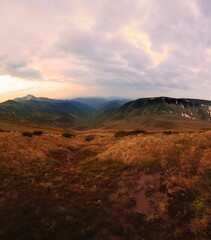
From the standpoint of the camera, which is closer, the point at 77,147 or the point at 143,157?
the point at 143,157

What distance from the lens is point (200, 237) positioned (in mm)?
14953

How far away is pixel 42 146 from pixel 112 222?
2212 centimetres

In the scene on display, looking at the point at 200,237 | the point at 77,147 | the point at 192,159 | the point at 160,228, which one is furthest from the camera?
the point at 77,147

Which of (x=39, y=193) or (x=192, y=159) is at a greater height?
(x=192, y=159)

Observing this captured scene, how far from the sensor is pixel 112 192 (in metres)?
21.5

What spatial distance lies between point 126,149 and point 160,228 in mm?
16737

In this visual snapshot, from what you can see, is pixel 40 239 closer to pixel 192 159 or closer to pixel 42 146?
pixel 192 159

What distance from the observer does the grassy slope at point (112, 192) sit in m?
16.0

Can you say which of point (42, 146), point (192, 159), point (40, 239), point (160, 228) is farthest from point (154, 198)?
point (42, 146)

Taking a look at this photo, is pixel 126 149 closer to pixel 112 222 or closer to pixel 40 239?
pixel 112 222

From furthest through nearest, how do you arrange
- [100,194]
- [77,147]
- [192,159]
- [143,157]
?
1. [77,147]
2. [143,157]
3. [192,159]
4. [100,194]

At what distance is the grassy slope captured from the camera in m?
16.0

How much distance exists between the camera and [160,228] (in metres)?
16.3

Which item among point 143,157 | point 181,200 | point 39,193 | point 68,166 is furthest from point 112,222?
point 68,166
